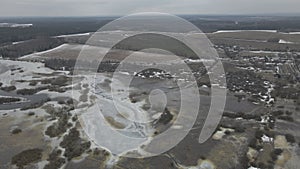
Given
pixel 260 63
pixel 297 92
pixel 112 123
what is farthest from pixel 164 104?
pixel 260 63

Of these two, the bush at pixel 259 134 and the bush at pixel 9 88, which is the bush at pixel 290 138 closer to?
the bush at pixel 259 134

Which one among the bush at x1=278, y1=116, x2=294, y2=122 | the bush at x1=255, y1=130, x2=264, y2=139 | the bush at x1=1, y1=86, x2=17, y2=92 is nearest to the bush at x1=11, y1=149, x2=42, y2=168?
the bush at x1=255, y1=130, x2=264, y2=139

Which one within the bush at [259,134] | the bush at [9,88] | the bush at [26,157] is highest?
the bush at [259,134]

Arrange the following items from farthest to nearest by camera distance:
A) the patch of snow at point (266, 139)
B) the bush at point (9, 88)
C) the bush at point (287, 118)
Answer: the bush at point (9, 88) → the bush at point (287, 118) → the patch of snow at point (266, 139)

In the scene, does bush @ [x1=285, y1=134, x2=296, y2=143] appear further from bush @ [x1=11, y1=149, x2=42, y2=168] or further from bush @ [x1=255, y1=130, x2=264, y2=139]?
bush @ [x1=11, y1=149, x2=42, y2=168]

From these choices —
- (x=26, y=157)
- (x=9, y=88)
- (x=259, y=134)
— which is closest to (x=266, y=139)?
(x=259, y=134)

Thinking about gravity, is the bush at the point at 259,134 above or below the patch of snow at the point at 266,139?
above

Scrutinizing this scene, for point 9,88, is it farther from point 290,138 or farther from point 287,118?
point 290,138

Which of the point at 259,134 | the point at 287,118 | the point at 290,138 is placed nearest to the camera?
the point at 290,138

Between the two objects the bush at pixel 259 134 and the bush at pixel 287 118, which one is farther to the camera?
the bush at pixel 287 118

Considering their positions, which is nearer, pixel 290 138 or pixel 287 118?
pixel 290 138

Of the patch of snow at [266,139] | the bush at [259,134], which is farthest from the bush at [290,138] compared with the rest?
the bush at [259,134]
